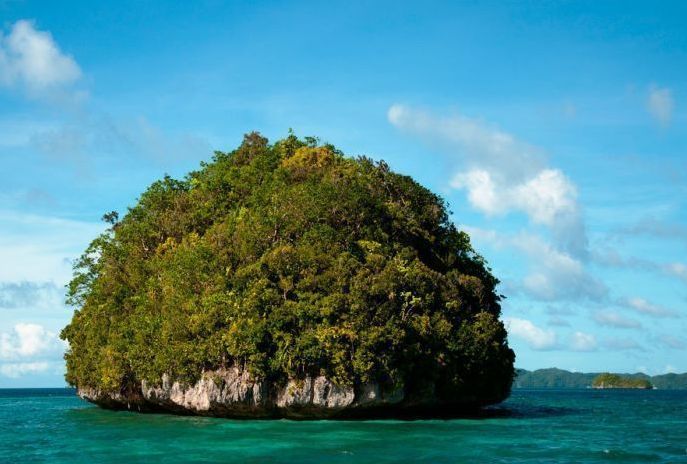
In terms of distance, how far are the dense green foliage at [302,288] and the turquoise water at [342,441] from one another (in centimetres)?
311

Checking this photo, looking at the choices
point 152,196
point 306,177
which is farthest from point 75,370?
point 306,177

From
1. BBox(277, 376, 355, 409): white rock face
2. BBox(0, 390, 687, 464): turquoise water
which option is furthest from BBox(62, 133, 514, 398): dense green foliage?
BBox(0, 390, 687, 464): turquoise water

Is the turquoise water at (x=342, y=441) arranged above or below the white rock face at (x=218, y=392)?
below

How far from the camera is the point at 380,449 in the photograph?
26641 mm

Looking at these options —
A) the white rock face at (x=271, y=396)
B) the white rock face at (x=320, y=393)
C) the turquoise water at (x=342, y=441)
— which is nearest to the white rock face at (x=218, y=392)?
the white rock face at (x=271, y=396)

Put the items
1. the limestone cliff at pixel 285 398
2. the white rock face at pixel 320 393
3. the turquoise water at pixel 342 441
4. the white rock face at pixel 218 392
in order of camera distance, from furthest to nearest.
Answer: the white rock face at pixel 218 392
the limestone cliff at pixel 285 398
the white rock face at pixel 320 393
the turquoise water at pixel 342 441

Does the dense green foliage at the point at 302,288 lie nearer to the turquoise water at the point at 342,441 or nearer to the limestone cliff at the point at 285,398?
the limestone cliff at the point at 285,398

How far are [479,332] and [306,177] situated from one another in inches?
544

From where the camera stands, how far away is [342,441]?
2891 cm

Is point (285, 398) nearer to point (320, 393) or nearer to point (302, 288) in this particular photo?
point (320, 393)

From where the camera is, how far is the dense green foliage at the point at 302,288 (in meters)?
36.7

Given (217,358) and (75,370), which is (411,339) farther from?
(75,370)


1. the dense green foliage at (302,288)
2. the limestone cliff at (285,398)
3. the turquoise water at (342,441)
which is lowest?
the turquoise water at (342,441)

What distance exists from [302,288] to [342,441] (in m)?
10.7
